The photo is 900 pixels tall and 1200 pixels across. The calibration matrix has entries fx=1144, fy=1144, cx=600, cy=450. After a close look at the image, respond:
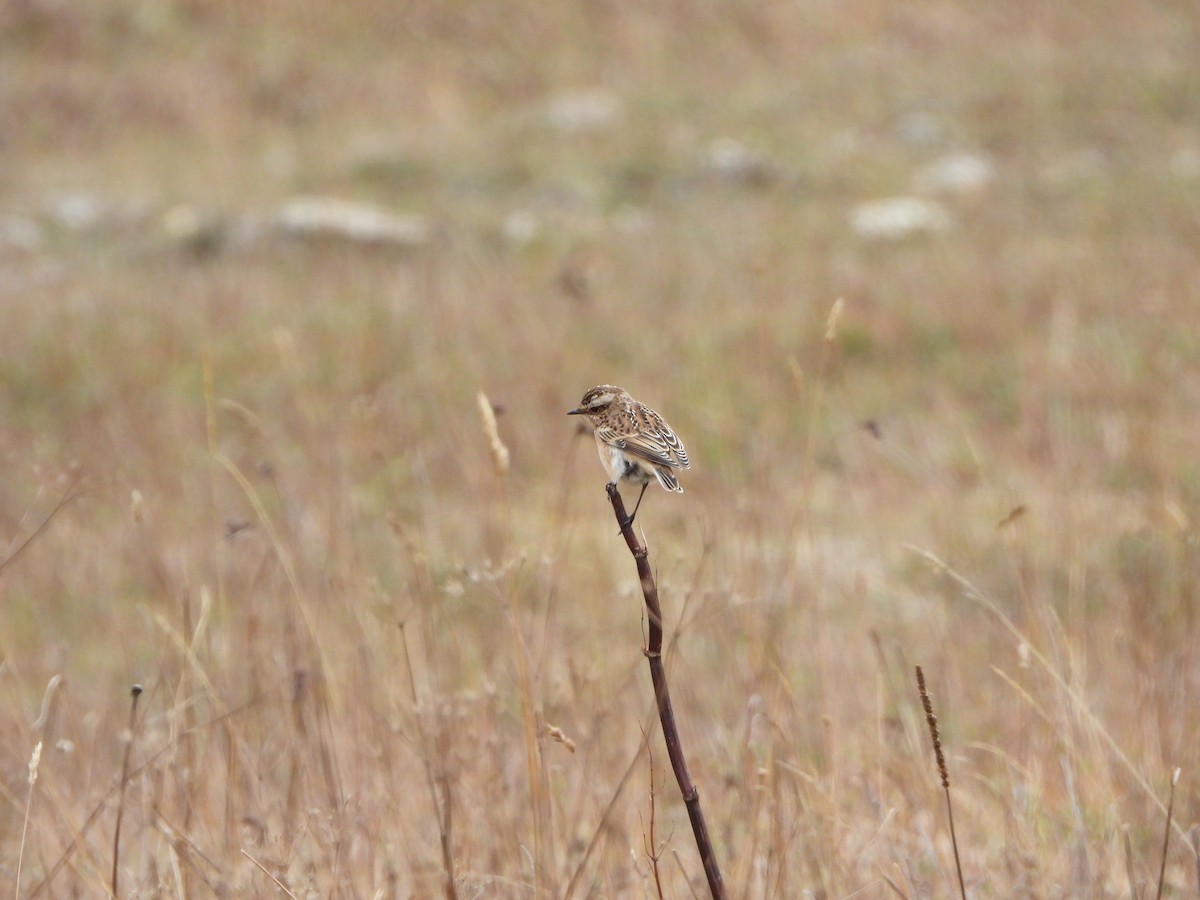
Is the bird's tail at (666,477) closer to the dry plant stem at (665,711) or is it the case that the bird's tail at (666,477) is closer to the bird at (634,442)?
the bird at (634,442)

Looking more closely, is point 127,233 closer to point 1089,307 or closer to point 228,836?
point 1089,307

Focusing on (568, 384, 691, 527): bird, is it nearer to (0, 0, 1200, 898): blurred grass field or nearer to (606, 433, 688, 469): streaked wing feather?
(606, 433, 688, 469): streaked wing feather

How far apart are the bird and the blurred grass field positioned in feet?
0.57

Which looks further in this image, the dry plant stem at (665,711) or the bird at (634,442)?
the bird at (634,442)

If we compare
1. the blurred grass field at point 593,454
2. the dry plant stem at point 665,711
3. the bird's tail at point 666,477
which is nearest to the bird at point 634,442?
the bird's tail at point 666,477

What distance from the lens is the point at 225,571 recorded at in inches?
201

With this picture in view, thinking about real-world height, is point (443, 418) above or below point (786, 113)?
below

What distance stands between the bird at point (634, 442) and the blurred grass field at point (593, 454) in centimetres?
17

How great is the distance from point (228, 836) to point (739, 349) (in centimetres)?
571

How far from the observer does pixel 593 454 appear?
5949mm

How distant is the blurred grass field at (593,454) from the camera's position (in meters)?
2.26

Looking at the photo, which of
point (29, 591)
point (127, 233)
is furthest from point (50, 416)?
point (127, 233)

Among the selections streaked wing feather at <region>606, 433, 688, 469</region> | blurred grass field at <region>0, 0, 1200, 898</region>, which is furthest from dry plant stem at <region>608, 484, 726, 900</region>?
streaked wing feather at <region>606, 433, 688, 469</region>

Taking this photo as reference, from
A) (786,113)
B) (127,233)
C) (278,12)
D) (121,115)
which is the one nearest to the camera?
(127,233)
